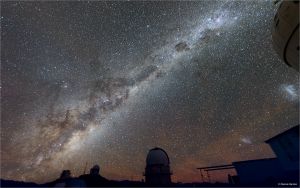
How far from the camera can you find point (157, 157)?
2852cm

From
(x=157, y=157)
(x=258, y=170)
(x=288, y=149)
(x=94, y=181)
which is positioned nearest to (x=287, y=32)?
(x=288, y=149)

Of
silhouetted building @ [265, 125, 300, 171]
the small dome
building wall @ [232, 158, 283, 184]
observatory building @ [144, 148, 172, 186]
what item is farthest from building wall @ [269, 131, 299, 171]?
the small dome

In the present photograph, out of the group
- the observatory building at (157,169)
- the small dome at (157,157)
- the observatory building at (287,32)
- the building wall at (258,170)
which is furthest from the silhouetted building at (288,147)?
the small dome at (157,157)

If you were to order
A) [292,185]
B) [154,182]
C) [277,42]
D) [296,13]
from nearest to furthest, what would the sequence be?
[296,13], [277,42], [292,185], [154,182]

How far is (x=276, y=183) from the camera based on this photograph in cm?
2175

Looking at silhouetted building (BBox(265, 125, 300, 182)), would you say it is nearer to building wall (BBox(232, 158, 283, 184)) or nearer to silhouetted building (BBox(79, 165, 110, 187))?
building wall (BBox(232, 158, 283, 184))

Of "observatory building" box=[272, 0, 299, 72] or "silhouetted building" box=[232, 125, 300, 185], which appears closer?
"observatory building" box=[272, 0, 299, 72]

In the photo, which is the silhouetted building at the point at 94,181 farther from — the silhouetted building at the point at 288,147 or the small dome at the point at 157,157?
the silhouetted building at the point at 288,147

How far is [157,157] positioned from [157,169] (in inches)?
62.0

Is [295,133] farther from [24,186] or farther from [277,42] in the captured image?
[24,186]

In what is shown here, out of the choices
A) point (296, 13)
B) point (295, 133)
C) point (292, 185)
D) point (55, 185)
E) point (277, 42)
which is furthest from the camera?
point (55, 185)

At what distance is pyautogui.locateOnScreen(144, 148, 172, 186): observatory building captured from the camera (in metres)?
27.0

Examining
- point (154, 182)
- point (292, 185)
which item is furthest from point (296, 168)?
point (154, 182)

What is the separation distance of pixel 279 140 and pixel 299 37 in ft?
33.2
